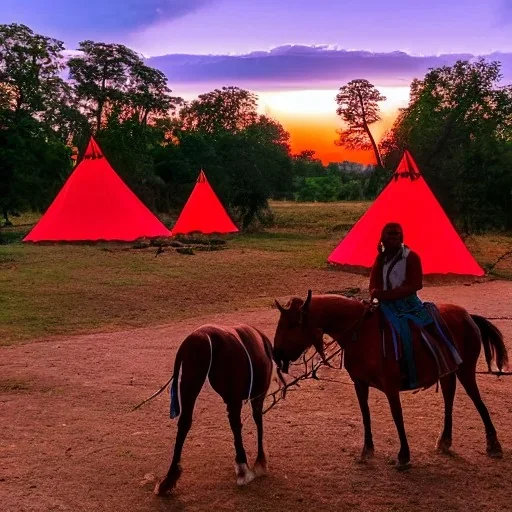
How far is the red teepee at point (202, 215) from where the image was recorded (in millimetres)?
27469

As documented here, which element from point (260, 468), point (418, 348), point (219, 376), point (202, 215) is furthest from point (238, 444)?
point (202, 215)

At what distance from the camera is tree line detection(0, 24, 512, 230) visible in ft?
79.3

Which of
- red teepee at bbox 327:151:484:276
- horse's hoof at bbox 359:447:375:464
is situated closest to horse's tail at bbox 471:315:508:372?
horse's hoof at bbox 359:447:375:464

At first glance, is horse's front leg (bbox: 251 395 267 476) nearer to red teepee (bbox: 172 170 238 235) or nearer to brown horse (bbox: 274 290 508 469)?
brown horse (bbox: 274 290 508 469)

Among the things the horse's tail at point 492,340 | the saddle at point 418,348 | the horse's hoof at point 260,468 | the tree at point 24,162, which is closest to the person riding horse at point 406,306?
the saddle at point 418,348

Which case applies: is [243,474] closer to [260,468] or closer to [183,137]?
[260,468]

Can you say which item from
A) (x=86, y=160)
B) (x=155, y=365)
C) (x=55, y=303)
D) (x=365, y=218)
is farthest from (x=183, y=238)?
(x=155, y=365)

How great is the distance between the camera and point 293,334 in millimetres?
4727

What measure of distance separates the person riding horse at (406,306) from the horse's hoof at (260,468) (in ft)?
4.14

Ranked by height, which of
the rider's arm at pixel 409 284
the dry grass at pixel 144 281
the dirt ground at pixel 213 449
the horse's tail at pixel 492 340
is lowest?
the dry grass at pixel 144 281

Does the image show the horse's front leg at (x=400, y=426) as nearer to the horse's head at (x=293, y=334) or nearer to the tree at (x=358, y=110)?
the horse's head at (x=293, y=334)

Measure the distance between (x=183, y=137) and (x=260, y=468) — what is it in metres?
33.5

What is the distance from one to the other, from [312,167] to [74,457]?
75.1m

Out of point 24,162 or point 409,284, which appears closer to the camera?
point 409,284
